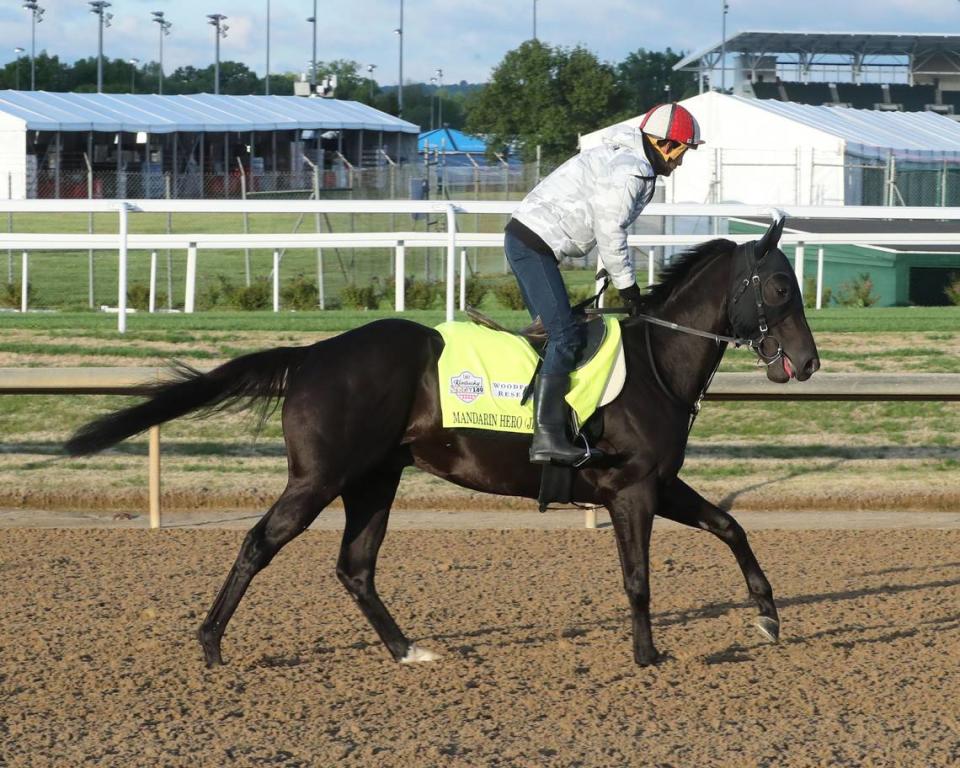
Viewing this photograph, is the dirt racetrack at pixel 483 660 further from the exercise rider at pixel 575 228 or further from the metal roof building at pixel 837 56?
the metal roof building at pixel 837 56

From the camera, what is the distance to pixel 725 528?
18.9 feet

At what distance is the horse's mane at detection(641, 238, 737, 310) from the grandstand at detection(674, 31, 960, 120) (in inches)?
2409

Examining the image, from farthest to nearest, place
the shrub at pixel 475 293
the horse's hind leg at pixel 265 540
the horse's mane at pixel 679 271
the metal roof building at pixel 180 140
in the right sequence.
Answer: the metal roof building at pixel 180 140
the shrub at pixel 475 293
the horse's mane at pixel 679 271
the horse's hind leg at pixel 265 540

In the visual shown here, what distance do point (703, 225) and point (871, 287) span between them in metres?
10.5

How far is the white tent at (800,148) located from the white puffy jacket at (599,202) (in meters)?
23.9

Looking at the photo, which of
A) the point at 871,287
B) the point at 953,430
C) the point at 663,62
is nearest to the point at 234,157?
the point at 871,287

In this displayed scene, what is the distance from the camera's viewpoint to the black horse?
5.37 m

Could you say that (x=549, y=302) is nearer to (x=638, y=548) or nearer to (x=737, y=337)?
(x=737, y=337)

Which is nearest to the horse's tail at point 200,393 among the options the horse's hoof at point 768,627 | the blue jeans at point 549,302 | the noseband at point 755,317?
the blue jeans at point 549,302

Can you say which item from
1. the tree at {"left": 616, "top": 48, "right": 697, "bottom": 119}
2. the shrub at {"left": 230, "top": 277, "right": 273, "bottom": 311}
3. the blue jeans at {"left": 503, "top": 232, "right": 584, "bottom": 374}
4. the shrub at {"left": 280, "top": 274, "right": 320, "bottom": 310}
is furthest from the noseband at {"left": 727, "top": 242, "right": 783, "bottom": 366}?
the tree at {"left": 616, "top": 48, "right": 697, "bottom": 119}

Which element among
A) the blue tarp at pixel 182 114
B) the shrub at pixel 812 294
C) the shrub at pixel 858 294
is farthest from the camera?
the blue tarp at pixel 182 114

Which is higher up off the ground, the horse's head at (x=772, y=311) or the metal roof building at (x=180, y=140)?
the metal roof building at (x=180, y=140)

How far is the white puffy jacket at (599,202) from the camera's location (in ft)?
17.6

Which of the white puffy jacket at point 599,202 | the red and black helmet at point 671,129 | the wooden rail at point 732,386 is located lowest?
the wooden rail at point 732,386
